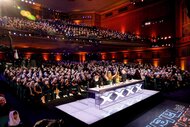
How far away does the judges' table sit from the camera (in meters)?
5.54

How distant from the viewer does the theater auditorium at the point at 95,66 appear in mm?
5311

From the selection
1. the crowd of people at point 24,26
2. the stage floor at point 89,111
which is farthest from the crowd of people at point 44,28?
the stage floor at point 89,111

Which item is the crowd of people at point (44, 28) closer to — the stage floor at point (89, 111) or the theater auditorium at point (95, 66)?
the theater auditorium at point (95, 66)

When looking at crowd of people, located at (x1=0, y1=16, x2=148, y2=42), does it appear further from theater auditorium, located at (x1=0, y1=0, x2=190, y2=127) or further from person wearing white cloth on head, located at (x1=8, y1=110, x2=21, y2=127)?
person wearing white cloth on head, located at (x1=8, y1=110, x2=21, y2=127)

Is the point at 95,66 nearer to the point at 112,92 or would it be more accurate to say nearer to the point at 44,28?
the point at 44,28

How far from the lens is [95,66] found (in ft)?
50.2

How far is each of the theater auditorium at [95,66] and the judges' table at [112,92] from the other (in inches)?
1.5

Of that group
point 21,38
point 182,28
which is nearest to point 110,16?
point 182,28

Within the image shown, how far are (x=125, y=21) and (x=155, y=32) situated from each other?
5.54 meters

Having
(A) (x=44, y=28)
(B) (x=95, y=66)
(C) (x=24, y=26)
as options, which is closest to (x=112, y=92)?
(B) (x=95, y=66)

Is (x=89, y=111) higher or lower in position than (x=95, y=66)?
lower

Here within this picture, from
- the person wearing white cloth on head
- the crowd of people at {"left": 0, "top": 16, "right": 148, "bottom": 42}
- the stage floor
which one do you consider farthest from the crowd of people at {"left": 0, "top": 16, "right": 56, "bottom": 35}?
the person wearing white cloth on head

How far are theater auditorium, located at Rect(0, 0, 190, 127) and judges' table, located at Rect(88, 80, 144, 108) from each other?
0.04m

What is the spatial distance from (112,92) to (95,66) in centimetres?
931
